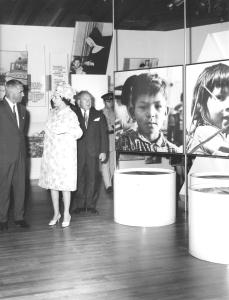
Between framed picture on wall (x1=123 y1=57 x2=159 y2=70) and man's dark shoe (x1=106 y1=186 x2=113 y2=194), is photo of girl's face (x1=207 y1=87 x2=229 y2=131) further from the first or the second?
framed picture on wall (x1=123 y1=57 x2=159 y2=70)

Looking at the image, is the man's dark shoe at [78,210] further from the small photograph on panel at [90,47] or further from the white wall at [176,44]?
the small photograph on panel at [90,47]

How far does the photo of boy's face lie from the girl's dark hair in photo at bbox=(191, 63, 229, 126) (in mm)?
456

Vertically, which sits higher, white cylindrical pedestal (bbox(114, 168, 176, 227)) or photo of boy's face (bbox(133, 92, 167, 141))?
photo of boy's face (bbox(133, 92, 167, 141))

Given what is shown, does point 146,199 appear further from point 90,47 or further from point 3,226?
point 90,47

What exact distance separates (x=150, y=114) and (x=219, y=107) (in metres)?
0.95

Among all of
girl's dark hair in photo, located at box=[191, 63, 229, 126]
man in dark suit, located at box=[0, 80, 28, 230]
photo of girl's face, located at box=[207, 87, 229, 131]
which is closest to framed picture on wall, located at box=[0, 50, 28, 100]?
man in dark suit, located at box=[0, 80, 28, 230]

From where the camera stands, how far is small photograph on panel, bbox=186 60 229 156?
16.9ft

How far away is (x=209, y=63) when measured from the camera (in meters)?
5.28

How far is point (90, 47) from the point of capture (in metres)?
9.03

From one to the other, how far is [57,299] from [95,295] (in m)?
0.25

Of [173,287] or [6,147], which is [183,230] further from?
[6,147]

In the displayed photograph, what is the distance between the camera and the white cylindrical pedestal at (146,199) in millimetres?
5105

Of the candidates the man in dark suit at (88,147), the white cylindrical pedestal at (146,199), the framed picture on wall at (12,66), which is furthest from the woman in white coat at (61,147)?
the framed picture on wall at (12,66)

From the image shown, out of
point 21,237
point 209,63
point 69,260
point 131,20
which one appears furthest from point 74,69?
point 69,260
